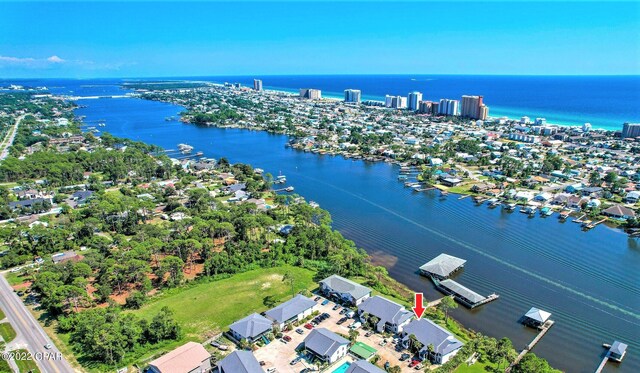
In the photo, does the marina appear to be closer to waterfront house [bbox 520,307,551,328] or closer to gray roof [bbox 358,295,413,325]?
waterfront house [bbox 520,307,551,328]

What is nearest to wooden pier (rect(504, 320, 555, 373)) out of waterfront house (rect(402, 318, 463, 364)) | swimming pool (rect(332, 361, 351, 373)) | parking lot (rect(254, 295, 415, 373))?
waterfront house (rect(402, 318, 463, 364))

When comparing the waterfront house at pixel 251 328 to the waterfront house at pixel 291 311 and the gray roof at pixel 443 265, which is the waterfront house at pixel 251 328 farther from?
the gray roof at pixel 443 265

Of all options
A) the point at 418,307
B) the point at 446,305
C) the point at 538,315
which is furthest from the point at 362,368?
the point at 538,315

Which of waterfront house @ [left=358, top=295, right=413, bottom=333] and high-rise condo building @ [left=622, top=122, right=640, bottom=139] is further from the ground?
high-rise condo building @ [left=622, top=122, right=640, bottom=139]

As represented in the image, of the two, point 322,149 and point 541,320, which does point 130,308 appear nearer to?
point 541,320

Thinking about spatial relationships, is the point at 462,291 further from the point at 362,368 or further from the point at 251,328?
the point at 251,328

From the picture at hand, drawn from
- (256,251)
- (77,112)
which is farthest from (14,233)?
(77,112)
